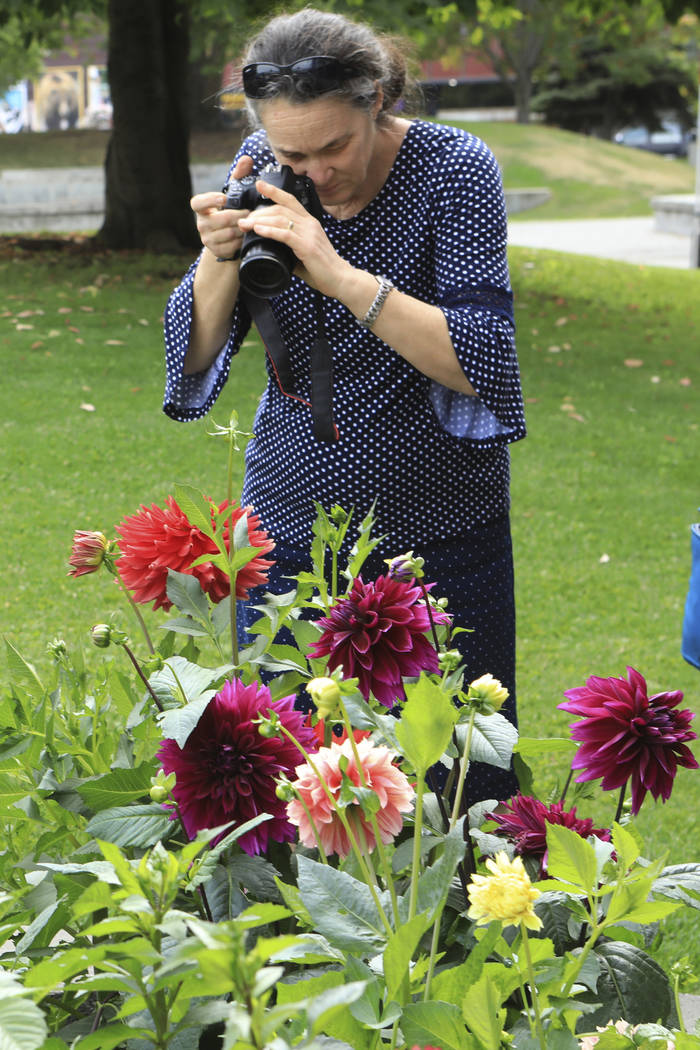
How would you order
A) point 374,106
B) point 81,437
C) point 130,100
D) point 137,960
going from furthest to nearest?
point 130,100 < point 81,437 < point 374,106 < point 137,960

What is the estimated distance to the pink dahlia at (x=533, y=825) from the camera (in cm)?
110

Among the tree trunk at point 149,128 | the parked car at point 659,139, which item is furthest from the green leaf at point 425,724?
the parked car at point 659,139

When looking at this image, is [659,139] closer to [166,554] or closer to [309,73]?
[309,73]

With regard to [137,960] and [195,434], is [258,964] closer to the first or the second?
[137,960]

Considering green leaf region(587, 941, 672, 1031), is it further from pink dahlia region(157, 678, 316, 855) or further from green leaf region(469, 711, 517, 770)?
pink dahlia region(157, 678, 316, 855)

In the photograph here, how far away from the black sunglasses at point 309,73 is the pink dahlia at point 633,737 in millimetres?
1207

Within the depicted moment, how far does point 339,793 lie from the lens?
3.24 ft

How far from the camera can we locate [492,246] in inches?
82.2

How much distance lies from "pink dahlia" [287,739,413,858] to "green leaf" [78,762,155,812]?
0.59ft

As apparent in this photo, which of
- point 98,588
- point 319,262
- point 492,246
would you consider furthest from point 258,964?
point 98,588

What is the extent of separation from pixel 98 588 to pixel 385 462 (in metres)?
3.37

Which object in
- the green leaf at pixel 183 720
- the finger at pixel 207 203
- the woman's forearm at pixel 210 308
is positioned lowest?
the green leaf at pixel 183 720

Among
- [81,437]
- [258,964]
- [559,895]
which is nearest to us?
[258,964]

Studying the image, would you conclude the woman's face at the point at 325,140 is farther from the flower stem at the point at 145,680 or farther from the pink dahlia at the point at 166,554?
the flower stem at the point at 145,680
